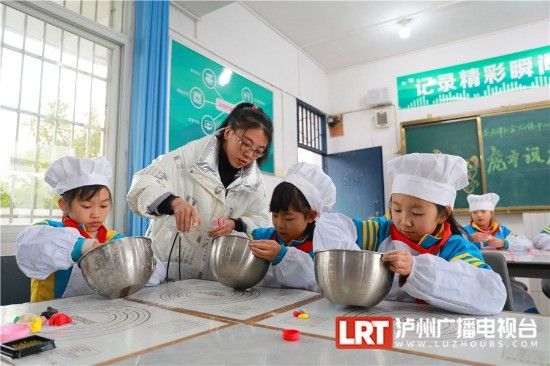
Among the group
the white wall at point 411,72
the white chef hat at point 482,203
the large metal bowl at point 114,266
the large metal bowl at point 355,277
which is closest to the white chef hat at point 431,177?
the large metal bowl at point 355,277

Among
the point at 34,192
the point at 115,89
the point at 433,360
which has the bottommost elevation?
the point at 433,360

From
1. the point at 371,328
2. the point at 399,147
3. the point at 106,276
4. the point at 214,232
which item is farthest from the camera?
the point at 399,147

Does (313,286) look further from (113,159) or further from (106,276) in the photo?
(113,159)

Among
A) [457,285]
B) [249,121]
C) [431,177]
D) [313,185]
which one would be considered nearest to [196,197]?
[249,121]

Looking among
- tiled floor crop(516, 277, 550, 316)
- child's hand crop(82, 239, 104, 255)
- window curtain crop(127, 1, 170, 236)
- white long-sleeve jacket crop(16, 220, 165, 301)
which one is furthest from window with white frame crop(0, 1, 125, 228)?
tiled floor crop(516, 277, 550, 316)

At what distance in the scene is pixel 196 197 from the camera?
157 cm

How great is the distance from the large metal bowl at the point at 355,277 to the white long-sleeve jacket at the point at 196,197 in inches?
27.4

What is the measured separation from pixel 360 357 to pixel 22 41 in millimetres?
2351

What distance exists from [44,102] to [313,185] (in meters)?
1.72

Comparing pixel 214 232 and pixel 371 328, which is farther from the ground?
pixel 214 232

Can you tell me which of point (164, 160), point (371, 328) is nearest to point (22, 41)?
point (164, 160)

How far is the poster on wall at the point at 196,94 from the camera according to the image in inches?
108

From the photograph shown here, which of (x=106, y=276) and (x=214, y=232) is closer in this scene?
(x=106, y=276)

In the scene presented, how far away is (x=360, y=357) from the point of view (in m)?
0.58
